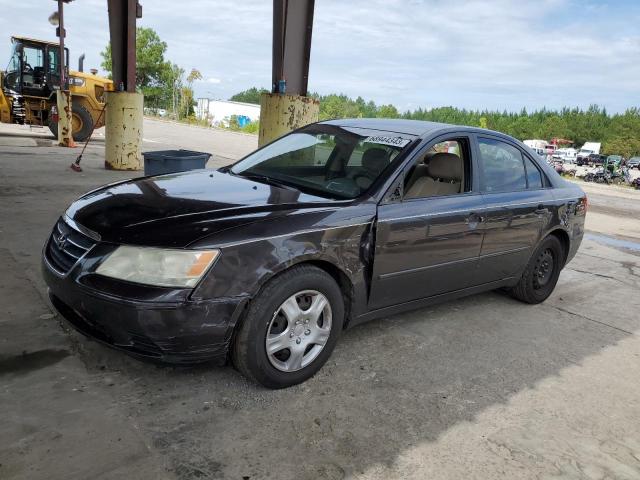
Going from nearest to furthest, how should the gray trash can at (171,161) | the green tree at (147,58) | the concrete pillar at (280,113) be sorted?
the gray trash can at (171,161)
the concrete pillar at (280,113)
the green tree at (147,58)

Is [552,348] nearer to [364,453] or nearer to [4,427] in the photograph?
[364,453]

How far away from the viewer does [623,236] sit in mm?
9562

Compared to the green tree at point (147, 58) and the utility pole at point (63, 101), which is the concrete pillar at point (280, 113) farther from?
the green tree at point (147, 58)

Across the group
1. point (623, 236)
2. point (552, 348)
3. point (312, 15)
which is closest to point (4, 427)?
point (552, 348)

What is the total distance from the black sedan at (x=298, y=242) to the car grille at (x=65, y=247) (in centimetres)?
Result: 2

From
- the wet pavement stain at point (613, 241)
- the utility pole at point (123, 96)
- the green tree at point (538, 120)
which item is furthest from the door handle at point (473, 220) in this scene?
the green tree at point (538, 120)

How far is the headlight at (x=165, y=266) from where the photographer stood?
2584 mm

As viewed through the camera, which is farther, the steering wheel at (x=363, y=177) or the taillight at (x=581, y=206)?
the taillight at (x=581, y=206)

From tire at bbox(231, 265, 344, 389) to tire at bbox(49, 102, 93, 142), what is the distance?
15.5m

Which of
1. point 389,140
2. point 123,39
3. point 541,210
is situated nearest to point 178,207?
point 389,140

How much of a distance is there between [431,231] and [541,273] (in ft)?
5.96

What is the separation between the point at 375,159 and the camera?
3645 mm

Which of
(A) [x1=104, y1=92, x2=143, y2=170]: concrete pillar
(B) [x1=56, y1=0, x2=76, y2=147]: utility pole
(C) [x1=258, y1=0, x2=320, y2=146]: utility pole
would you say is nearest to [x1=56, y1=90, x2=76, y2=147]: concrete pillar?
(B) [x1=56, y1=0, x2=76, y2=147]: utility pole

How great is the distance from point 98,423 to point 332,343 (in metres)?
1.31
